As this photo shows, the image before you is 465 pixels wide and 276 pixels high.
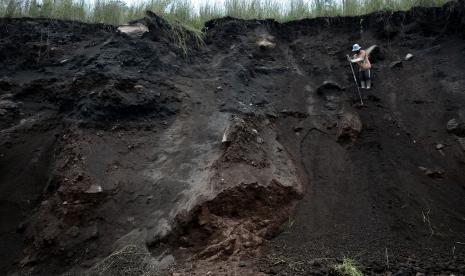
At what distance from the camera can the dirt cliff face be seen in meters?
4.22

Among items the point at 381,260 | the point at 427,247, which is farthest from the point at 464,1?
the point at 381,260

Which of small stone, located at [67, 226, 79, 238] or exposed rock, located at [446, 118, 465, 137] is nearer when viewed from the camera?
small stone, located at [67, 226, 79, 238]

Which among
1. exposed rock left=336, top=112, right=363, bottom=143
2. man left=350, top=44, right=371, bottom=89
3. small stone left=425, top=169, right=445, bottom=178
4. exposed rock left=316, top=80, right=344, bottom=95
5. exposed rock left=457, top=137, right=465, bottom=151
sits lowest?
small stone left=425, top=169, right=445, bottom=178

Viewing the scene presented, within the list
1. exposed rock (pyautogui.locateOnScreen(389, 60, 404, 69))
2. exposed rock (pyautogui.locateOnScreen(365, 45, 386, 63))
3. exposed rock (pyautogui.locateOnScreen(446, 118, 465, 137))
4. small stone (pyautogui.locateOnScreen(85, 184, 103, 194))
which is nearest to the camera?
small stone (pyautogui.locateOnScreen(85, 184, 103, 194))

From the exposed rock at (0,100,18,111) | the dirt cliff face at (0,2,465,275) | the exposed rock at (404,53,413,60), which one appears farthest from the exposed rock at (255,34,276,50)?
the exposed rock at (0,100,18,111)

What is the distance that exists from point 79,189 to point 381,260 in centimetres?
330

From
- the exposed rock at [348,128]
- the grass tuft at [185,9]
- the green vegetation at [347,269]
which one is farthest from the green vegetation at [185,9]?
the green vegetation at [347,269]

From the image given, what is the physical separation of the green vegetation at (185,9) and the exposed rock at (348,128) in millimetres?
2666

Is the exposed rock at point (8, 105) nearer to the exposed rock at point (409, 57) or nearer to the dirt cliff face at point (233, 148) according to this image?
the dirt cliff face at point (233, 148)

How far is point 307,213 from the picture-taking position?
462 cm

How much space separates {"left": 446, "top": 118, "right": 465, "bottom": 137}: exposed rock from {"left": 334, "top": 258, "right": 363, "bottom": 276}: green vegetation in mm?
2831

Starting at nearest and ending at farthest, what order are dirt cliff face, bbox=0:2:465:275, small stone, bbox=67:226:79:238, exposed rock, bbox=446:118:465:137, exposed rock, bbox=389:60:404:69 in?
1. dirt cliff face, bbox=0:2:465:275
2. small stone, bbox=67:226:79:238
3. exposed rock, bbox=446:118:465:137
4. exposed rock, bbox=389:60:404:69

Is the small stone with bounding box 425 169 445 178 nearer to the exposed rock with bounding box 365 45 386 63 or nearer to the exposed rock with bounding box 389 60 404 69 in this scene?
the exposed rock with bounding box 389 60 404 69

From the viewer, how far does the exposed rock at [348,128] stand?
565 centimetres
